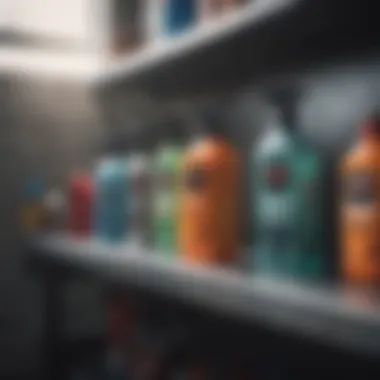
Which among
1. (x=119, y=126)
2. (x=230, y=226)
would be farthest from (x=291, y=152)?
(x=119, y=126)

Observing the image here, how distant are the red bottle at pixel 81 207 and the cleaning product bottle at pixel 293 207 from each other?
40.3 inches

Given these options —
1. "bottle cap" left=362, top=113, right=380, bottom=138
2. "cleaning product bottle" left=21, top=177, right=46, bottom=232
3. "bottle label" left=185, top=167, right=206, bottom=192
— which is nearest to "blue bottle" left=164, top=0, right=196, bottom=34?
"bottle label" left=185, top=167, right=206, bottom=192

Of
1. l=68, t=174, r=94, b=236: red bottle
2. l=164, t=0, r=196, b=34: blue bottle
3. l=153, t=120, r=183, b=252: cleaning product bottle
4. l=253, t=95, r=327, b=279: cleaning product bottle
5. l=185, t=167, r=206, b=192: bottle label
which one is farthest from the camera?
l=68, t=174, r=94, b=236: red bottle

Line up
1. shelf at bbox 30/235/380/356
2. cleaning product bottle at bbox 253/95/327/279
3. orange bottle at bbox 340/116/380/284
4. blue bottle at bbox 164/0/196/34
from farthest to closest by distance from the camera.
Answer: blue bottle at bbox 164/0/196/34, cleaning product bottle at bbox 253/95/327/279, orange bottle at bbox 340/116/380/284, shelf at bbox 30/235/380/356

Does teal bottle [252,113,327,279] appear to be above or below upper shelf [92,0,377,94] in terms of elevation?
below

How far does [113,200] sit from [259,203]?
0.75 metres

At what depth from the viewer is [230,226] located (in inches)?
52.4

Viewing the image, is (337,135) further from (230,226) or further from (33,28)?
(33,28)

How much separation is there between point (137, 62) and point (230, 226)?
0.63 m

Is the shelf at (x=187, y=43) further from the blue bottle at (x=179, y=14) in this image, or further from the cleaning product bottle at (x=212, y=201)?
the cleaning product bottle at (x=212, y=201)

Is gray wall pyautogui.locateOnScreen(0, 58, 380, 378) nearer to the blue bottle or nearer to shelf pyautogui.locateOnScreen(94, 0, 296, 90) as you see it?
shelf pyautogui.locateOnScreen(94, 0, 296, 90)

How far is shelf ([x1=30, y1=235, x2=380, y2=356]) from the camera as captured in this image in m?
0.85

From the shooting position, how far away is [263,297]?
1.03 meters

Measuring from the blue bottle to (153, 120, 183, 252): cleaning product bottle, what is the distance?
0.87 feet
